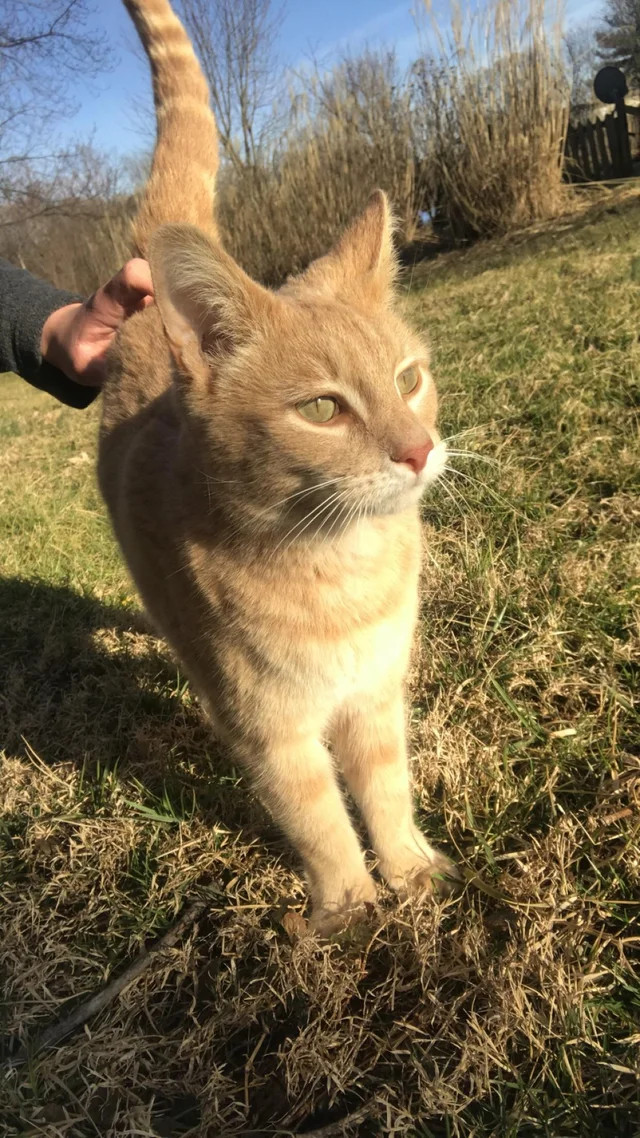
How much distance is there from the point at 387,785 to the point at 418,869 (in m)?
0.20

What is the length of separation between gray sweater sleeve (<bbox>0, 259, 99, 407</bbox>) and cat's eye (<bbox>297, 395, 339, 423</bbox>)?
167 centimetres

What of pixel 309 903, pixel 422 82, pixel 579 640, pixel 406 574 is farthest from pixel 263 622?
pixel 422 82

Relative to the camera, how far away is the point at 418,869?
1.67 metres

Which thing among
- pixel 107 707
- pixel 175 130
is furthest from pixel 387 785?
pixel 175 130

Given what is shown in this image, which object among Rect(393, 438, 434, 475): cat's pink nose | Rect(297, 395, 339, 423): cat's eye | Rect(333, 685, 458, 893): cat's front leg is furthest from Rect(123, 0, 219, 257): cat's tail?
Rect(333, 685, 458, 893): cat's front leg

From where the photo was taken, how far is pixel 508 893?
152 centimetres

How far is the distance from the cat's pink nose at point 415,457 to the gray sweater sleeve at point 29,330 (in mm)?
1857

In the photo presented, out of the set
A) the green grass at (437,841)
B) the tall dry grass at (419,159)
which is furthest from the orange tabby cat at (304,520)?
the tall dry grass at (419,159)

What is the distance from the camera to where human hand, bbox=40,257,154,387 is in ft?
8.15

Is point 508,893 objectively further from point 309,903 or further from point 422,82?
point 422,82

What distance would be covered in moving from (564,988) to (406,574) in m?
0.89

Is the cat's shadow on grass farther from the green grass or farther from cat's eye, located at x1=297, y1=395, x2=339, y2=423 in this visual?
cat's eye, located at x1=297, y1=395, x2=339, y2=423

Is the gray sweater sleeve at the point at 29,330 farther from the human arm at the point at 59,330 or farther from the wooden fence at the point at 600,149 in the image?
the wooden fence at the point at 600,149

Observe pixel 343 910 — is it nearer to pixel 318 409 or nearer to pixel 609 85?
pixel 318 409
